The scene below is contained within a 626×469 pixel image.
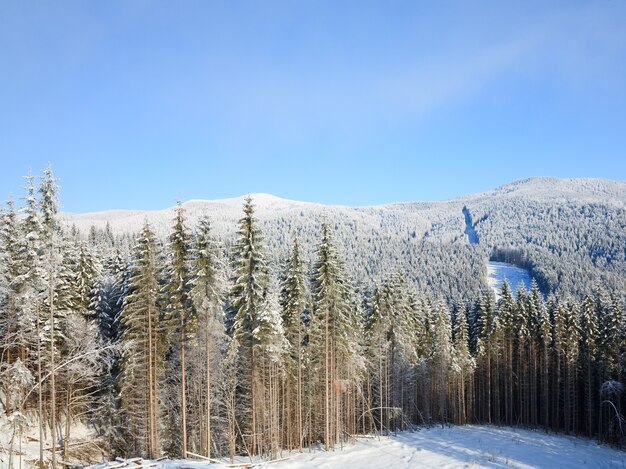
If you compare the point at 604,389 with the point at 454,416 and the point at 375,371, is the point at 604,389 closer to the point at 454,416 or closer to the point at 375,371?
the point at 454,416

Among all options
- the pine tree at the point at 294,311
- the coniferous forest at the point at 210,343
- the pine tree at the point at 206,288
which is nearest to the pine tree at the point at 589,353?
the coniferous forest at the point at 210,343

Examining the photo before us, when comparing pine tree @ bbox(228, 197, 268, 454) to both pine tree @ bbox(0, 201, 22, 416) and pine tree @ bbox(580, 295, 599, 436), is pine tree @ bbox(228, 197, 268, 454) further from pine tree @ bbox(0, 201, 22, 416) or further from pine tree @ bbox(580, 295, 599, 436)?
pine tree @ bbox(580, 295, 599, 436)

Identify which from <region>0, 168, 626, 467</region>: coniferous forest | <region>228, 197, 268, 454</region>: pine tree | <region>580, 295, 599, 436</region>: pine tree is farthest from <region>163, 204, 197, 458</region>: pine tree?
<region>580, 295, 599, 436</region>: pine tree

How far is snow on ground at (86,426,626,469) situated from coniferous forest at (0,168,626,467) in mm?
2738

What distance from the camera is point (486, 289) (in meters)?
64.2

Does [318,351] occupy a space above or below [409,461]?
above

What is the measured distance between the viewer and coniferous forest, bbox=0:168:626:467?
79.3 feet

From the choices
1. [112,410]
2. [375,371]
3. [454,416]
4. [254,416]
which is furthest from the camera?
[454,416]

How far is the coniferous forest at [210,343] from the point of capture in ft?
79.3

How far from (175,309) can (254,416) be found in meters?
9.02

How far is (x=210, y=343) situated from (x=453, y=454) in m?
17.6

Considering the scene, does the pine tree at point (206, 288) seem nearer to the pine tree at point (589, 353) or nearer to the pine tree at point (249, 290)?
the pine tree at point (249, 290)

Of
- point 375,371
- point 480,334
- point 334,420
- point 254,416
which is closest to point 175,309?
point 254,416

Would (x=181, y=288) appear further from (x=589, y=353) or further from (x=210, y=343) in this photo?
(x=589, y=353)
